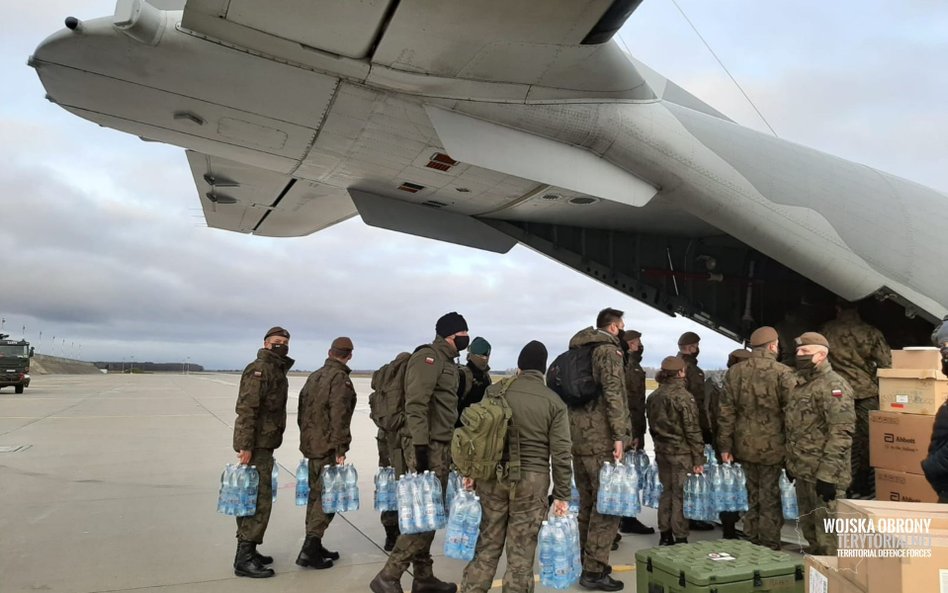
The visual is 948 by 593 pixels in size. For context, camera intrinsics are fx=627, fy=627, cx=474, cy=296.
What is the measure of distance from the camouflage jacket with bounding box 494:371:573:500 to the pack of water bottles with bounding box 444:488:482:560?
1.38ft

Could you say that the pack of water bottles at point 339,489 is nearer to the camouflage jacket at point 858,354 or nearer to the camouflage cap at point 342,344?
the camouflage cap at point 342,344

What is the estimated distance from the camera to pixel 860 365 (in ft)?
21.0

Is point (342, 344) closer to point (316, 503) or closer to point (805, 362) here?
point (316, 503)

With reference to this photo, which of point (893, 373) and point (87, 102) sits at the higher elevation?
point (87, 102)

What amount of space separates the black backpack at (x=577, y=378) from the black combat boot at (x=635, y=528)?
6.82ft

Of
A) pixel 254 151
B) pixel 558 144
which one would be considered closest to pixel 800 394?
pixel 558 144

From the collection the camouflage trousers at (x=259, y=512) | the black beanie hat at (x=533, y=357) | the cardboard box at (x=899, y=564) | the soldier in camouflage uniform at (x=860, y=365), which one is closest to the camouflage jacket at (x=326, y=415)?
the camouflage trousers at (x=259, y=512)

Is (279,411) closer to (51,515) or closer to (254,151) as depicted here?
(254,151)

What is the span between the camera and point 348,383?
557cm

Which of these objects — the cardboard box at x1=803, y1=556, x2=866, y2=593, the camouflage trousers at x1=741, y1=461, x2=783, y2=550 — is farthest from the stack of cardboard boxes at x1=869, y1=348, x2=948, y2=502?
the cardboard box at x1=803, y1=556, x2=866, y2=593

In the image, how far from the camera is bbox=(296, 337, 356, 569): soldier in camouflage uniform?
515 centimetres

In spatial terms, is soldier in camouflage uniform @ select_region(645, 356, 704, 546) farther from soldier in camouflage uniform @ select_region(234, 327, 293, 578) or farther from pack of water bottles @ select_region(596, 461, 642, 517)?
soldier in camouflage uniform @ select_region(234, 327, 293, 578)

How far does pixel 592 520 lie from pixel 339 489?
2072 millimetres

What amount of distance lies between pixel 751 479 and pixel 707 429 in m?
1.34
